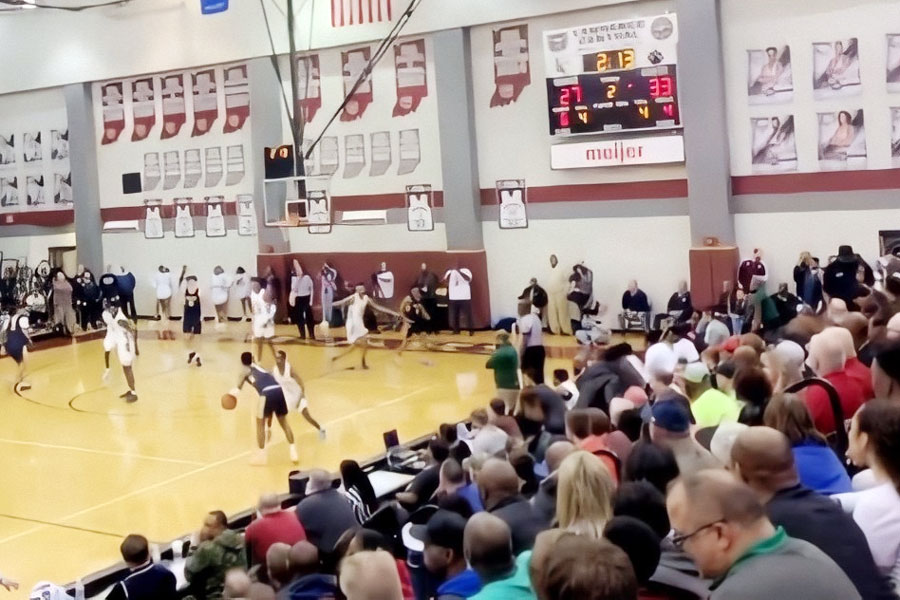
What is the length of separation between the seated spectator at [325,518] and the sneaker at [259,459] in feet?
21.2

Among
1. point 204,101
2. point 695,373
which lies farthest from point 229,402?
point 204,101

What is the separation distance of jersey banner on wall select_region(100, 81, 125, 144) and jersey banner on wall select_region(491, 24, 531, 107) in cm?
1253

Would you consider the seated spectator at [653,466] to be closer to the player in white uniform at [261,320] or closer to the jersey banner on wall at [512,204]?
the player in white uniform at [261,320]

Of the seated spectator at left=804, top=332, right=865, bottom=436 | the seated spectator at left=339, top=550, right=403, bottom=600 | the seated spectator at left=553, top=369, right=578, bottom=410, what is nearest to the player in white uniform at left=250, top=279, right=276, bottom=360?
the seated spectator at left=553, top=369, right=578, bottom=410

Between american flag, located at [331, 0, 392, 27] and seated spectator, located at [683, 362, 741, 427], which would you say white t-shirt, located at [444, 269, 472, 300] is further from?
seated spectator, located at [683, 362, 741, 427]

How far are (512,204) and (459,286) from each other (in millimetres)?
2255

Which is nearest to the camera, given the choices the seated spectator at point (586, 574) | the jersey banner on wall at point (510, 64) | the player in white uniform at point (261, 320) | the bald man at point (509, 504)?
the seated spectator at point (586, 574)

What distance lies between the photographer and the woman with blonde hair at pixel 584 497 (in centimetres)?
501

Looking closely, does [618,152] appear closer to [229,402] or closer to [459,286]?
[459,286]

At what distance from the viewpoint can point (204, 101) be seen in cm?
2948

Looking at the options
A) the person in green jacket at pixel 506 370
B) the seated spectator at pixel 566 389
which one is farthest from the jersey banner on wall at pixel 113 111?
the seated spectator at pixel 566 389

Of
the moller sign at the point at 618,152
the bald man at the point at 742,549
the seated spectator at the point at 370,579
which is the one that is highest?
the moller sign at the point at 618,152

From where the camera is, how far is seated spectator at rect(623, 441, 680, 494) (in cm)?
597

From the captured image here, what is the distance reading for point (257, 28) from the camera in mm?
27156
